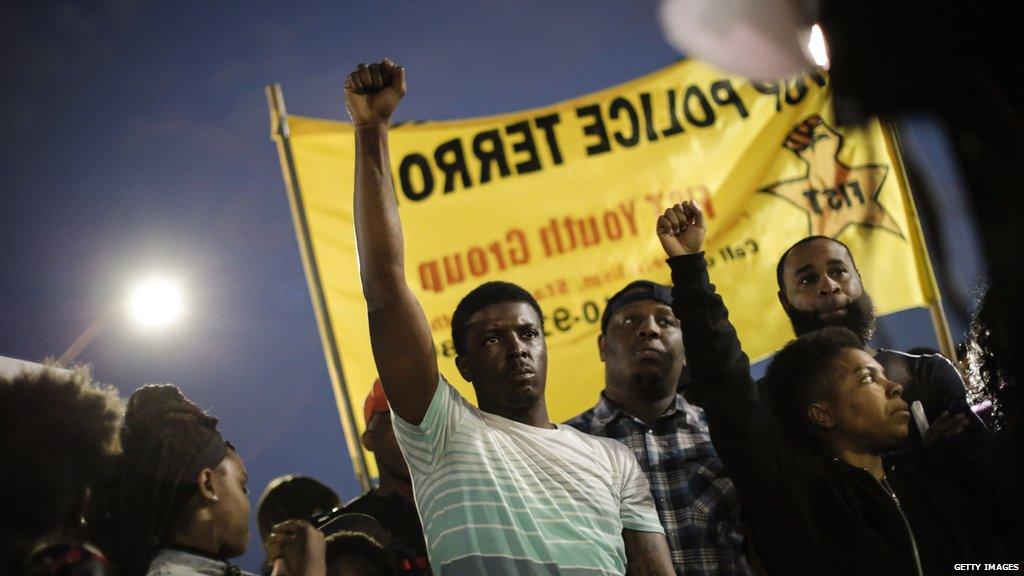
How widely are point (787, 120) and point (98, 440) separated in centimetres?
250

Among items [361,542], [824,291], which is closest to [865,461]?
[824,291]

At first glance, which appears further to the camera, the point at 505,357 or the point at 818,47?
the point at 505,357

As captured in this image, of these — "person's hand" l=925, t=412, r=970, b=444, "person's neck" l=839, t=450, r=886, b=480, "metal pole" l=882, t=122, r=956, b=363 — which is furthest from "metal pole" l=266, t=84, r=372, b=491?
"metal pole" l=882, t=122, r=956, b=363

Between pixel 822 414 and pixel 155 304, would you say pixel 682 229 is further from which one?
pixel 155 304

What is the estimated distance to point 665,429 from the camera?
2.53 m

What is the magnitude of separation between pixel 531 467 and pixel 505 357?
315 mm

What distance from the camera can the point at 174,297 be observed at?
114 inches

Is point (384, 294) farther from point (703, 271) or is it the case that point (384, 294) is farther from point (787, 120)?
point (787, 120)

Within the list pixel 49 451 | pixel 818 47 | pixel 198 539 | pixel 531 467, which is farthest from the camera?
pixel 49 451

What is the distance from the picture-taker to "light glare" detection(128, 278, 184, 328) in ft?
9.25

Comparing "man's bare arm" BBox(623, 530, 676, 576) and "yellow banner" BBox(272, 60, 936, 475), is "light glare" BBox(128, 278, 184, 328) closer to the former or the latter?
"yellow banner" BBox(272, 60, 936, 475)

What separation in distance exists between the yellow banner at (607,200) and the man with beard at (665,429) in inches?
13.0

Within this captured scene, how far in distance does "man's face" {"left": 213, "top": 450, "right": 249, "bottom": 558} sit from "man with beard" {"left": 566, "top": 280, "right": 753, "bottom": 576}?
974mm

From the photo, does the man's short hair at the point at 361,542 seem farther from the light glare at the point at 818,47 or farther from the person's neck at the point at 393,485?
the light glare at the point at 818,47
